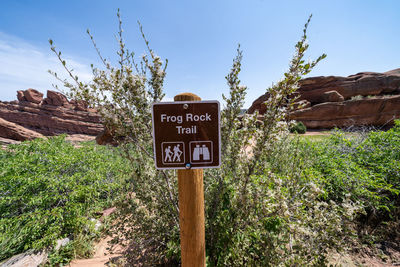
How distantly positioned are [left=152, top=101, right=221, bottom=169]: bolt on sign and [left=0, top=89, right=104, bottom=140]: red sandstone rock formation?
37.6 meters

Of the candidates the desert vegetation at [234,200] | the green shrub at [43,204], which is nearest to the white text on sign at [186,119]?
the desert vegetation at [234,200]

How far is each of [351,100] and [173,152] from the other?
30.8m

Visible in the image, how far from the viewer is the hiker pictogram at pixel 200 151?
1.20 metres

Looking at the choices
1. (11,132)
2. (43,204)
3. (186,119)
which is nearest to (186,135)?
(186,119)

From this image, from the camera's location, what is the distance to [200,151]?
3.97ft

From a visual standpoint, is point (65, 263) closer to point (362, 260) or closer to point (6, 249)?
point (6, 249)

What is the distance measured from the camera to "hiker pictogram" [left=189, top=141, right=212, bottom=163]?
47.4 inches

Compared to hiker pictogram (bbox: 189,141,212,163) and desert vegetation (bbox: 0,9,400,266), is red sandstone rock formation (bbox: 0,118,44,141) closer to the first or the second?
desert vegetation (bbox: 0,9,400,266)

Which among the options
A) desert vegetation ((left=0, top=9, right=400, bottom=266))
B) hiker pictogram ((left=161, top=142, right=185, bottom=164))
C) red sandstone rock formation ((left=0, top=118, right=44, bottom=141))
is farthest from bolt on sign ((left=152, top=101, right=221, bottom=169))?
red sandstone rock formation ((left=0, top=118, right=44, bottom=141))

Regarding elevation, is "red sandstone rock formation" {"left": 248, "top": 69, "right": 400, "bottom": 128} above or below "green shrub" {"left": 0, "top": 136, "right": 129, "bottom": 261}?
above

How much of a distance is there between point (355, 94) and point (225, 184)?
3291cm

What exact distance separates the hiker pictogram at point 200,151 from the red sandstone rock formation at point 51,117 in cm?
3774

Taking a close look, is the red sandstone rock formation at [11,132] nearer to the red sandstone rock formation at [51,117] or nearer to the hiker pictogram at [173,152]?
the red sandstone rock formation at [51,117]

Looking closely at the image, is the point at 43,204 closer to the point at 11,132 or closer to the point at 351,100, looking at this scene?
the point at 351,100
